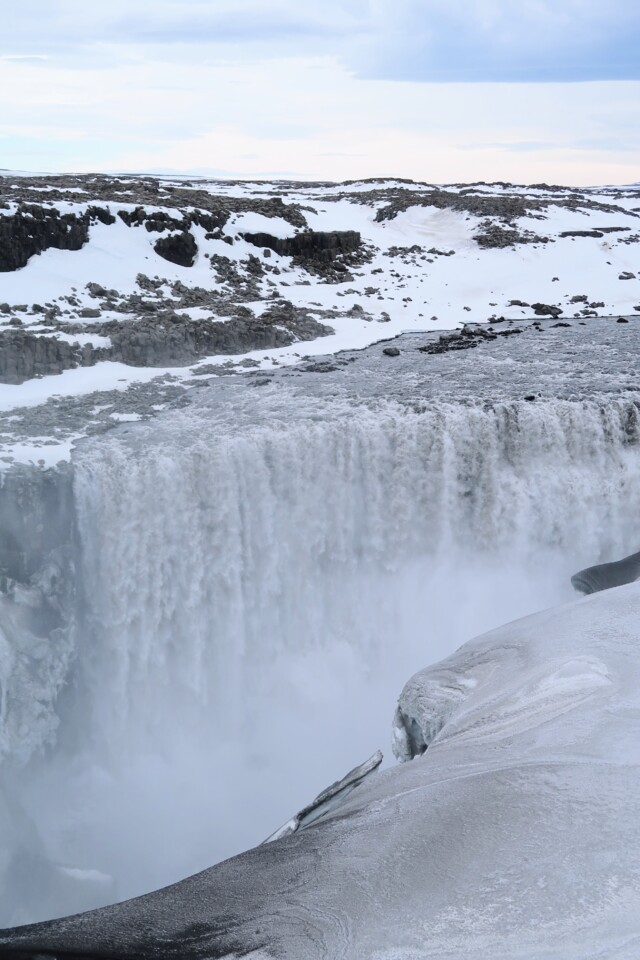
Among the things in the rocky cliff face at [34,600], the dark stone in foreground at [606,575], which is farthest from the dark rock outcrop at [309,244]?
the dark stone in foreground at [606,575]

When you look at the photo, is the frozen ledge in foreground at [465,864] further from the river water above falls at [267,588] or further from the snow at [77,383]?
the snow at [77,383]

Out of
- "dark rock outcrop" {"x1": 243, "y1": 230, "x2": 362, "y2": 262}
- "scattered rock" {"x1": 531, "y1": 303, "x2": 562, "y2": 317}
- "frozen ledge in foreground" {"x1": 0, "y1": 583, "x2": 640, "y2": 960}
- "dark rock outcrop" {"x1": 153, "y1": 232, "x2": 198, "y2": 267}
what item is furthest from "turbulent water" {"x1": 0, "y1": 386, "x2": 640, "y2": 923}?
"dark rock outcrop" {"x1": 243, "y1": 230, "x2": 362, "y2": 262}

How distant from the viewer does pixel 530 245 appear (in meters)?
35.5

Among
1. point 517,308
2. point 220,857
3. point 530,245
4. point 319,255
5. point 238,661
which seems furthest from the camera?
point 530,245

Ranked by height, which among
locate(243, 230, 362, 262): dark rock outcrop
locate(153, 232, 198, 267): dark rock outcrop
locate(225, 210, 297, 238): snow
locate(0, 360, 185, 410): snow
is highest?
locate(225, 210, 297, 238): snow

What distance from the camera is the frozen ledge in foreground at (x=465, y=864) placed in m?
5.27

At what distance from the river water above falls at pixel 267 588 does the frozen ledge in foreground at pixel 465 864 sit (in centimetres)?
727

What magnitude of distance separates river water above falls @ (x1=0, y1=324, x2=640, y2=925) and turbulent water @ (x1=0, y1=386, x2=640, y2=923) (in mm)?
38

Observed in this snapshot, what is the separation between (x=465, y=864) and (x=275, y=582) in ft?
33.9

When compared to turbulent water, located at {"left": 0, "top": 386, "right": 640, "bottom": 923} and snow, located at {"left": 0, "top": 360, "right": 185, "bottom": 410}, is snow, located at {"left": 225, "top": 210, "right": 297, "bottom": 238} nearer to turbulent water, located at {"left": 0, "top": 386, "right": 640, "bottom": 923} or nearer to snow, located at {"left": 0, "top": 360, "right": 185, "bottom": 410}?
snow, located at {"left": 0, "top": 360, "right": 185, "bottom": 410}

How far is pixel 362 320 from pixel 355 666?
43.8 feet

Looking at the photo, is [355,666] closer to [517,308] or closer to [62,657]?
[62,657]

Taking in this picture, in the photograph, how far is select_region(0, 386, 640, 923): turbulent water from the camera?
47.5ft

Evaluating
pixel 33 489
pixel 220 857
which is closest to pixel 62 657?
pixel 33 489
